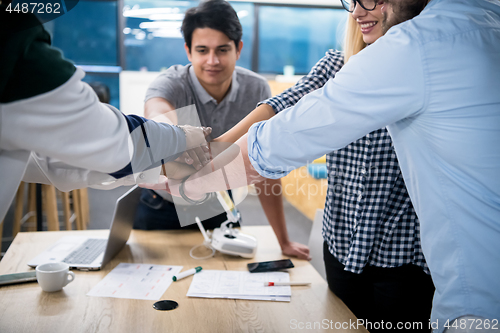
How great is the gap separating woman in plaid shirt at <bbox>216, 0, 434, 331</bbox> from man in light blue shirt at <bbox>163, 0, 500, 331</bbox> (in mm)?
384

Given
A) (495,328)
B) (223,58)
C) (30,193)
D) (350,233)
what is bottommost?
(30,193)

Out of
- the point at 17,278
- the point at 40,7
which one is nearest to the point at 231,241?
the point at 17,278

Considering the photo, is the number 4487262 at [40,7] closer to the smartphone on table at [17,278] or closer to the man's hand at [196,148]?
the man's hand at [196,148]

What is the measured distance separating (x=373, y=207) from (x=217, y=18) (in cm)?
94

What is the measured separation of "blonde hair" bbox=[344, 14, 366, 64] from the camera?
1.25 metres

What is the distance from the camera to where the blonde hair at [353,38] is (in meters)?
1.25

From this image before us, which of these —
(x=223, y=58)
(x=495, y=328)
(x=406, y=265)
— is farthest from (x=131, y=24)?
(x=495, y=328)

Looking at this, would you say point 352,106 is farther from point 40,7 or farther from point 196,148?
point 40,7

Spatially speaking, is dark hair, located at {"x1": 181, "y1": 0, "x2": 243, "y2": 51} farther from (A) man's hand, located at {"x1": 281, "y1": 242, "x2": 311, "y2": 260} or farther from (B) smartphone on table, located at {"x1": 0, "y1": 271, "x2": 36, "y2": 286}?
(B) smartphone on table, located at {"x1": 0, "y1": 271, "x2": 36, "y2": 286}

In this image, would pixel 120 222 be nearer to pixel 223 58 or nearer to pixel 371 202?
pixel 223 58

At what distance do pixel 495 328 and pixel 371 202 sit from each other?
539 mm

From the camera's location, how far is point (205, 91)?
1.50 m

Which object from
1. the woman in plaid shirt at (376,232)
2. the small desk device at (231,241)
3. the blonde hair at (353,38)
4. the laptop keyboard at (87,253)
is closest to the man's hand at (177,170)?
the woman in plaid shirt at (376,232)

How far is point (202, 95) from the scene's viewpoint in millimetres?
1488
